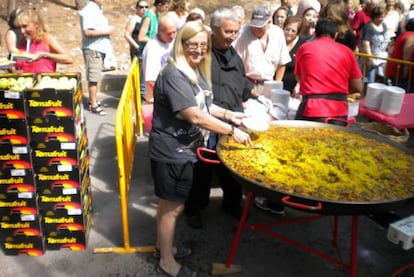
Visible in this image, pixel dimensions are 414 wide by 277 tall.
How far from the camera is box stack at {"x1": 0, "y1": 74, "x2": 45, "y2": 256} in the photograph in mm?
3404

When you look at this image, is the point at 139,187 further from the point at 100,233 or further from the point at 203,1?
the point at 203,1

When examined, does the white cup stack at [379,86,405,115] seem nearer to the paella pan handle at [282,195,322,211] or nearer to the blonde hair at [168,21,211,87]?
the blonde hair at [168,21,211,87]

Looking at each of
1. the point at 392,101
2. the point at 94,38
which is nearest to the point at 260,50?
the point at 392,101

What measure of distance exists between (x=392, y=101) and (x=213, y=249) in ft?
9.37

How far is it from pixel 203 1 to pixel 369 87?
1203 cm

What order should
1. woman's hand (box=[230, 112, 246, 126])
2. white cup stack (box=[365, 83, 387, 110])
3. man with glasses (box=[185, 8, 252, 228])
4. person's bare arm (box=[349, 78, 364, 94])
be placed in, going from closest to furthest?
woman's hand (box=[230, 112, 246, 126])
man with glasses (box=[185, 8, 252, 228])
person's bare arm (box=[349, 78, 364, 94])
white cup stack (box=[365, 83, 387, 110])

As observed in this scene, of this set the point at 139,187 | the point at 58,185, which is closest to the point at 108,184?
the point at 139,187

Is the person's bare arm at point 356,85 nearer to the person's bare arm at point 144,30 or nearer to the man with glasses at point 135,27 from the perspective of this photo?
the person's bare arm at point 144,30

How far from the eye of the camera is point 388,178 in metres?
3.00

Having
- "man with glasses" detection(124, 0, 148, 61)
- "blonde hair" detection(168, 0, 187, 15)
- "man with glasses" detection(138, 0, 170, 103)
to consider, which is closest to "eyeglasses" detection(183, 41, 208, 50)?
"blonde hair" detection(168, 0, 187, 15)

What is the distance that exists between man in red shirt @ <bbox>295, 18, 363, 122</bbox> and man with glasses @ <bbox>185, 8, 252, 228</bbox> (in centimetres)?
61

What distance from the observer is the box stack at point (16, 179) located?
11.2 ft

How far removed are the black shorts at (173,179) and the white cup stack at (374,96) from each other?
9.87ft

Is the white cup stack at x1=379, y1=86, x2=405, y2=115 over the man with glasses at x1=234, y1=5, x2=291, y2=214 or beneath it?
beneath
